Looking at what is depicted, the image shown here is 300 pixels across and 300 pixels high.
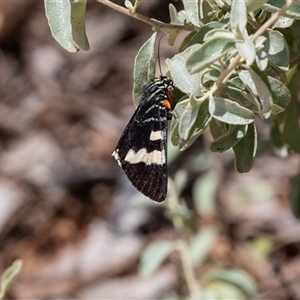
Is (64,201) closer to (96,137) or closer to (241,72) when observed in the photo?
(96,137)

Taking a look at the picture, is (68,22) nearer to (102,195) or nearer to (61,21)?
(61,21)

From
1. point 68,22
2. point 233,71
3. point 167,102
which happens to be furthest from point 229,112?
point 68,22

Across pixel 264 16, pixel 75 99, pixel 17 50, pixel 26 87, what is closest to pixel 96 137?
pixel 75 99

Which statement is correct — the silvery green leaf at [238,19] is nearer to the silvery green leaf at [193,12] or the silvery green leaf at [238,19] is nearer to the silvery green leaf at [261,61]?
the silvery green leaf at [261,61]

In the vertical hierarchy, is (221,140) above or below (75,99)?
above

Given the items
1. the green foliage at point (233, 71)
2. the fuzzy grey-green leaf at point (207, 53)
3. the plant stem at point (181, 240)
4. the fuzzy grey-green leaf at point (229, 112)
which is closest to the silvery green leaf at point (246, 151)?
the green foliage at point (233, 71)

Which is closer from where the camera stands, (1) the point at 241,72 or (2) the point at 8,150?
(1) the point at 241,72

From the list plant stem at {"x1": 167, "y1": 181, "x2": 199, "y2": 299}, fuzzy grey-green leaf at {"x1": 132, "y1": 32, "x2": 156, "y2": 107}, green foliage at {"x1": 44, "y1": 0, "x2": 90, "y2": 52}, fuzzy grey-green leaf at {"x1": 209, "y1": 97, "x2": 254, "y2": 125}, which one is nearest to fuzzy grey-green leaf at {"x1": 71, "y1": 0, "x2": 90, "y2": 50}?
green foliage at {"x1": 44, "y1": 0, "x2": 90, "y2": 52}
